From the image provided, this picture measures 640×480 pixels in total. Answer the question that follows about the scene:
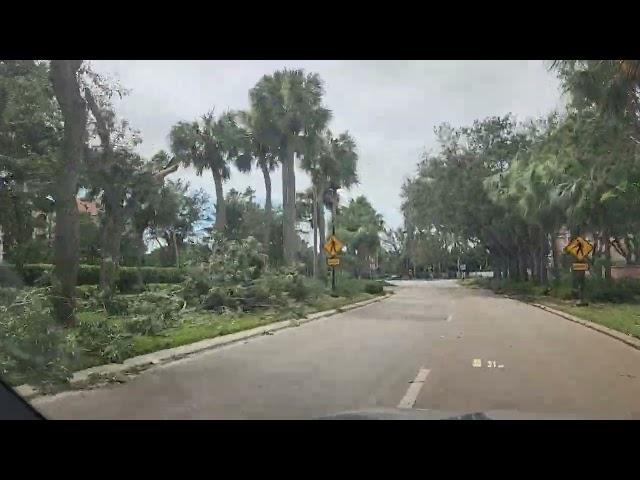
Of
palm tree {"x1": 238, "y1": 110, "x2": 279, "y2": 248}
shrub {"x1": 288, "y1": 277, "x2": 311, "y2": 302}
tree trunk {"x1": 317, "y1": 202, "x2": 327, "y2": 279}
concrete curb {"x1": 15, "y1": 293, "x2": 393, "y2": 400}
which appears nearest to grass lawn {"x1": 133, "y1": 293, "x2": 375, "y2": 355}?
concrete curb {"x1": 15, "y1": 293, "x2": 393, "y2": 400}

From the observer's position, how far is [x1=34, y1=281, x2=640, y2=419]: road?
8.28 meters

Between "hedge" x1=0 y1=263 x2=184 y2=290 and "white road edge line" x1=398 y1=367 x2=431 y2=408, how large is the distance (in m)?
6.10

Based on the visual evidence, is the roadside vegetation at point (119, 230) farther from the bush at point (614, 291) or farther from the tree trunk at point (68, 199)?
the bush at point (614, 291)

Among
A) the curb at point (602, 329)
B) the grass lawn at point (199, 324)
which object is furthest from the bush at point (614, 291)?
the grass lawn at point (199, 324)

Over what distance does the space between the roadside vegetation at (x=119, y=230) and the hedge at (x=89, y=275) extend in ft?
0.14

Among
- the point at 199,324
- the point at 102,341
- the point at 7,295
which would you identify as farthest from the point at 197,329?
the point at 7,295

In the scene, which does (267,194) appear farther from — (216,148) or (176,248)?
(176,248)

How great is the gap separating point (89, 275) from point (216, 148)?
11.5 meters

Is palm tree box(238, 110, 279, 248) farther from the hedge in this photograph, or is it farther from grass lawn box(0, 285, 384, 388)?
the hedge

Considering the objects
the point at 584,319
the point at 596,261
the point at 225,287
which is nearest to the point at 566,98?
the point at 584,319

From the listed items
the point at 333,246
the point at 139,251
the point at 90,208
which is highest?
the point at 90,208

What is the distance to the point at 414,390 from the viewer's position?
385 inches
